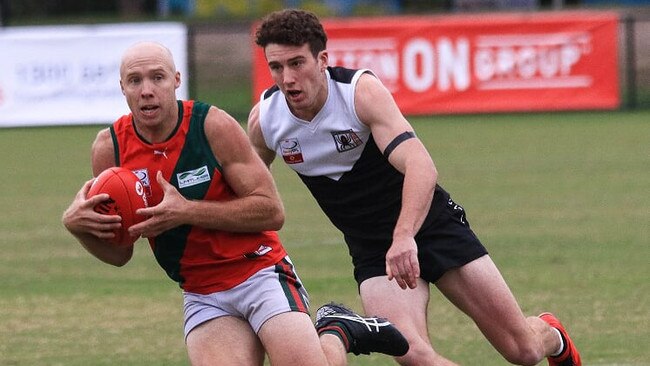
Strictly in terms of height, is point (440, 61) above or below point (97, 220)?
below

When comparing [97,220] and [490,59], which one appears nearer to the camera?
[97,220]

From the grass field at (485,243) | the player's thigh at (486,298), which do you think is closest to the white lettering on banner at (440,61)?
the grass field at (485,243)

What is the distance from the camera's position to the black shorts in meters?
7.17

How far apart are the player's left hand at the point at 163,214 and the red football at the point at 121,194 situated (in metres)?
0.06

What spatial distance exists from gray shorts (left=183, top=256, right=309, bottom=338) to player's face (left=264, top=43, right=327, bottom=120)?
778 millimetres

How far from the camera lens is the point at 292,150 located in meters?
7.10

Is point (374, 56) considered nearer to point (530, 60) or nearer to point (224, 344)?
point (530, 60)

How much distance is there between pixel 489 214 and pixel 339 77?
24.1ft

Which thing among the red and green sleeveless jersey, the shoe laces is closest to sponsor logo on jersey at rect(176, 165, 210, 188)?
the red and green sleeveless jersey

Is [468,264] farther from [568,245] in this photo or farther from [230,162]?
[568,245]

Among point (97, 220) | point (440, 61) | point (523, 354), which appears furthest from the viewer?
point (440, 61)

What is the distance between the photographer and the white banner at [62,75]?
79.4 feet

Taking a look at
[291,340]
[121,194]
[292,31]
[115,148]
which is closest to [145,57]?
[115,148]

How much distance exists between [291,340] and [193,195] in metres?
0.76
